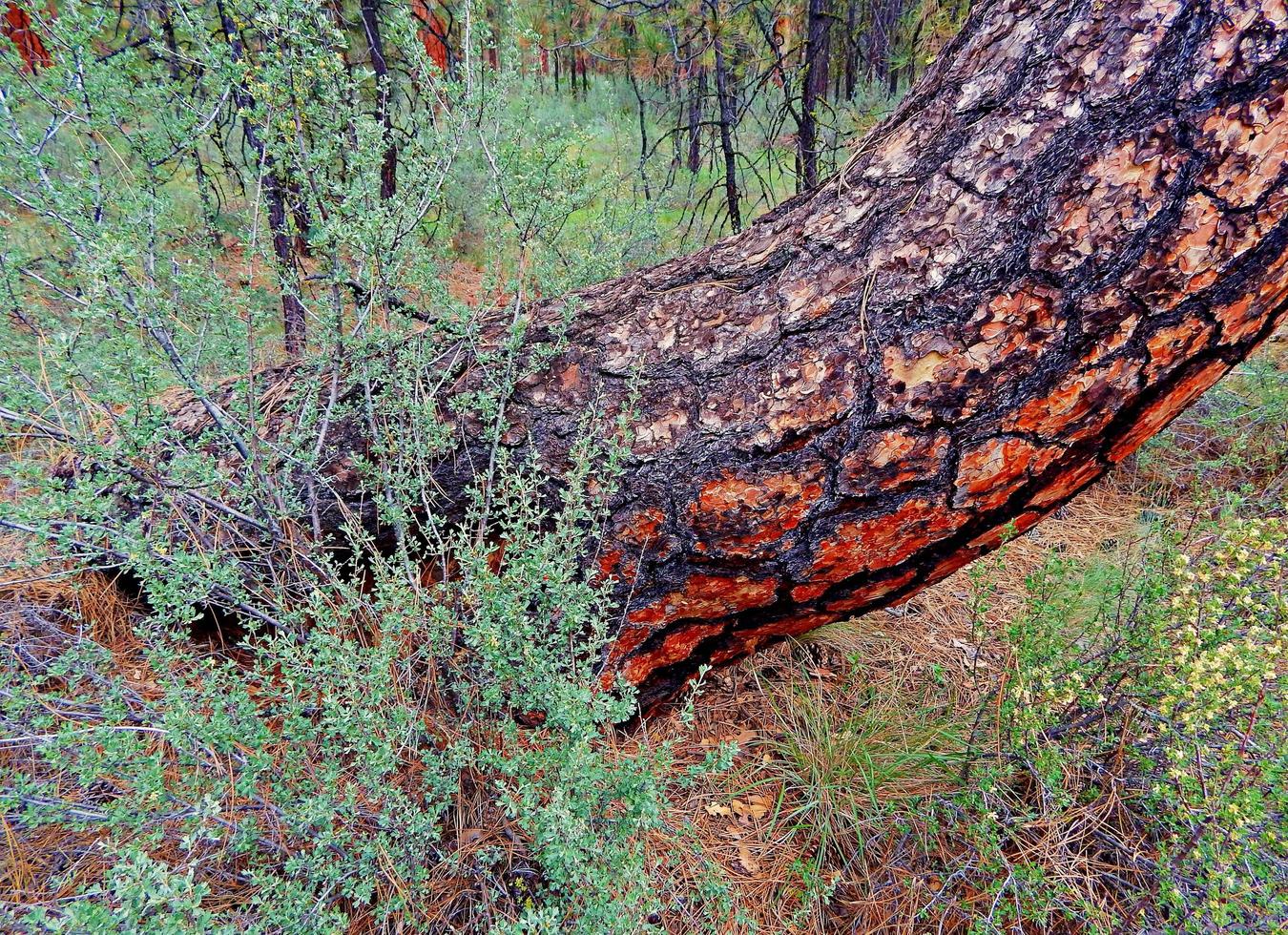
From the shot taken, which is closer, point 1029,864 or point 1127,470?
point 1029,864

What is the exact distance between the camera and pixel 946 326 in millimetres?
1416

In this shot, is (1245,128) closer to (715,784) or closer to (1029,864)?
(1029,864)

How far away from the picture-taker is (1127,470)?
11.1ft

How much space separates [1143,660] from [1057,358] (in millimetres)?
850

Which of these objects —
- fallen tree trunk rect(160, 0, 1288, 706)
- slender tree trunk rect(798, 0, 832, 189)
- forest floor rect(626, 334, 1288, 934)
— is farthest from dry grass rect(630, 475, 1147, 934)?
slender tree trunk rect(798, 0, 832, 189)

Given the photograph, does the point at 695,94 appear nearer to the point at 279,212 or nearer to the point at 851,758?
the point at 279,212

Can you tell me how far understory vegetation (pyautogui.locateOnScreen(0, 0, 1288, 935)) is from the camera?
130 cm

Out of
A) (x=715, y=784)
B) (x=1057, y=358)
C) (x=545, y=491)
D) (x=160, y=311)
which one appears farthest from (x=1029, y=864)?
(x=160, y=311)

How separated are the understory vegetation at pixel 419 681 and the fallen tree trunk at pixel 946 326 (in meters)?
0.22

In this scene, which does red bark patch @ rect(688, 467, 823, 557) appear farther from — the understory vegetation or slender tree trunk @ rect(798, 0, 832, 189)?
slender tree trunk @ rect(798, 0, 832, 189)

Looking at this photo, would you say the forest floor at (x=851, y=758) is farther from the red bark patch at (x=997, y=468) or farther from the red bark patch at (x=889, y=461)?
the red bark patch at (x=889, y=461)

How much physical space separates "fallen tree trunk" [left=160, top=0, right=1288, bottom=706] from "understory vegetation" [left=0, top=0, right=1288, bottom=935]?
0.22 meters

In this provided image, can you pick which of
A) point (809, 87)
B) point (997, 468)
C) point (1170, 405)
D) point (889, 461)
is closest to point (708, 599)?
point (889, 461)

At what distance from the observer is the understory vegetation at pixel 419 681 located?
1.30m
